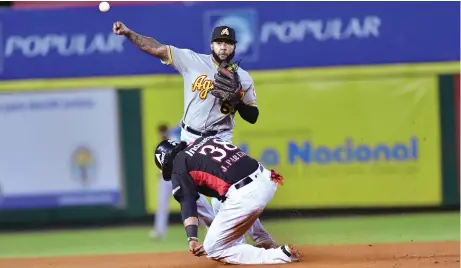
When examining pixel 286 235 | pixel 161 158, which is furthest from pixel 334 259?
pixel 286 235

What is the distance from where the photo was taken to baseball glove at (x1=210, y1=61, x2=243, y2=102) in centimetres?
653

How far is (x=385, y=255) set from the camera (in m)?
6.93

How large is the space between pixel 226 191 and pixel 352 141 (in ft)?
18.8

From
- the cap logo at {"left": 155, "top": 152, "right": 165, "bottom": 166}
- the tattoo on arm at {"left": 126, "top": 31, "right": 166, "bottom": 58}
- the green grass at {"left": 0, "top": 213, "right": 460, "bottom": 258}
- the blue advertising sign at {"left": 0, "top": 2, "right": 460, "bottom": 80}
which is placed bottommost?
the green grass at {"left": 0, "top": 213, "right": 460, "bottom": 258}

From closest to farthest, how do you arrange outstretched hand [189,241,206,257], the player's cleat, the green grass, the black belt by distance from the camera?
outstretched hand [189,241,206,257] < the player's cleat < the black belt < the green grass

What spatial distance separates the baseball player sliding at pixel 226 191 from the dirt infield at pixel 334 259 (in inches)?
7.3

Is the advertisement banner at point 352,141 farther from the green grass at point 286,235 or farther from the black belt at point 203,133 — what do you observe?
the black belt at point 203,133

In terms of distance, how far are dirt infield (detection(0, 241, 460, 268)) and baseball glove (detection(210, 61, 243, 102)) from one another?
3.81 ft

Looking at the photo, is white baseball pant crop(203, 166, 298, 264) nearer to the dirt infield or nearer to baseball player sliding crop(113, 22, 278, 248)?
the dirt infield

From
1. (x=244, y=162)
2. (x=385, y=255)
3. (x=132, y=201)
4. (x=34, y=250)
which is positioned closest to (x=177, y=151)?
(x=244, y=162)

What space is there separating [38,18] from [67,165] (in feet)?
6.27

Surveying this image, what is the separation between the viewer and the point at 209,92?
679 cm

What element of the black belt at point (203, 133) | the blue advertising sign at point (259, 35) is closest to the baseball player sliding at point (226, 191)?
the black belt at point (203, 133)

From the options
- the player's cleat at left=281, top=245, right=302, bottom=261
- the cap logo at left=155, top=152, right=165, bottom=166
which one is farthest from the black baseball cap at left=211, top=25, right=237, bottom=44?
the player's cleat at left=281, top=245, right=302, bottom=261
